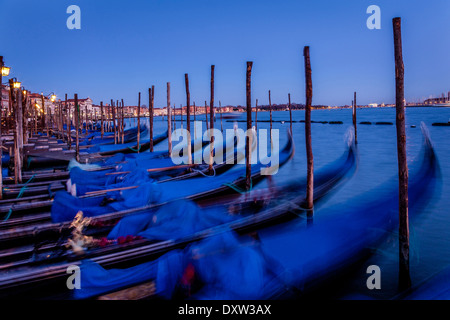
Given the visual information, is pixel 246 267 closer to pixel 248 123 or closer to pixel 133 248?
pixel 133 248

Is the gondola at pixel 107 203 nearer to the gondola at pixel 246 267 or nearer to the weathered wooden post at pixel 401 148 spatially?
the gondola at pixel 246 267

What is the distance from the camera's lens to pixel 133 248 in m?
4.04

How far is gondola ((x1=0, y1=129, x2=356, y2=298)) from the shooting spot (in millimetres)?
3340

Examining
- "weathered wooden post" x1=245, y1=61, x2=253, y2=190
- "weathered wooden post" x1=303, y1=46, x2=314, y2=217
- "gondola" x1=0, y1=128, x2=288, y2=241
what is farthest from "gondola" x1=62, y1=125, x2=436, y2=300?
"weathered wooden post" x1=245, y1=61, x2=253, y2=190

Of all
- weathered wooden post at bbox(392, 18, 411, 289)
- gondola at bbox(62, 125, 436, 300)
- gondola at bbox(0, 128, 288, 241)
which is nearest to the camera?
gondola at bbox(62, 125, 436, 300)

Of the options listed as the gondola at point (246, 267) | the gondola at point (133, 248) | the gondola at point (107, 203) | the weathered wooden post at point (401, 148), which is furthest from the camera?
the gondola at point (107, 203)

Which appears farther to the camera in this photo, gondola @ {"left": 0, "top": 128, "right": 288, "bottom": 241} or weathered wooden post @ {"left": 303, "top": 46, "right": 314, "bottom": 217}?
weathered wooden post @ {"left": 303, "top": 46, "right": 314, "bottom": 217}

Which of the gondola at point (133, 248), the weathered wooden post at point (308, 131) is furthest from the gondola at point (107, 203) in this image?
the weathered wooden post at point (308, 131)

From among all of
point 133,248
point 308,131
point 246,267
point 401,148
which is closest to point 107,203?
point 133,248

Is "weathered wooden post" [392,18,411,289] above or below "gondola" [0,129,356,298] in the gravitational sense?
above

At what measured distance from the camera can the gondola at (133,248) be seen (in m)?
3.34

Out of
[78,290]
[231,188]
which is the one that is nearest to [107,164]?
[231,188]

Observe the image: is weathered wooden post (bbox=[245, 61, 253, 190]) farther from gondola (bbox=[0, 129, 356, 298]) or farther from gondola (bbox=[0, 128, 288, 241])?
gondola (bbox=[0, 129, 356, 298])
